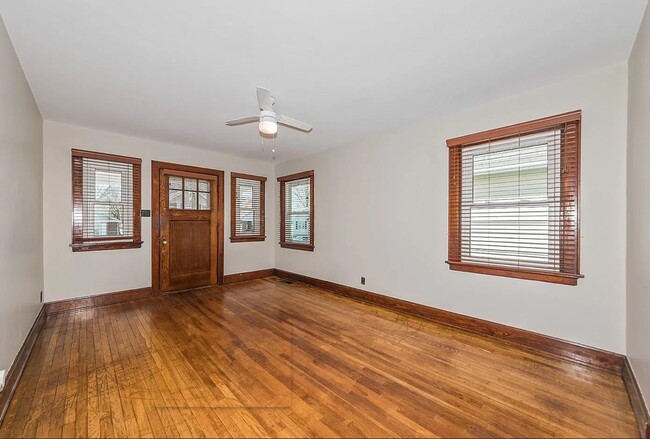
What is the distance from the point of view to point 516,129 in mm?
2854

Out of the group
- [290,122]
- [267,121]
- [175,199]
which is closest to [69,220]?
[175,199]

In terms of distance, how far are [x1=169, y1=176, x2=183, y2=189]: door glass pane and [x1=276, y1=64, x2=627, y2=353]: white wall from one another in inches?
84.9

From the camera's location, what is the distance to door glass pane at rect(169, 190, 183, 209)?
4789 mm

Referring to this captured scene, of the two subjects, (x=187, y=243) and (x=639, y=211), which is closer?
(x=639, y=211)

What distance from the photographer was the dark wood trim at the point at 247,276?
5.43 metres

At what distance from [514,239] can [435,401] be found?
189 cm

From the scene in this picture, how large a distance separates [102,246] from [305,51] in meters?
4.10

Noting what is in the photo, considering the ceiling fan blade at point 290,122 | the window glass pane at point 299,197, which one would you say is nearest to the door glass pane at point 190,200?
the window glass pane at point 299,197

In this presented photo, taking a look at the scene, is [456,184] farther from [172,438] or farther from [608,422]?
[172,438]

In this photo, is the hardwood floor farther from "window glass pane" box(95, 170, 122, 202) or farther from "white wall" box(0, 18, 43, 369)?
"window glass pane" box(95, 170, 122, 202)

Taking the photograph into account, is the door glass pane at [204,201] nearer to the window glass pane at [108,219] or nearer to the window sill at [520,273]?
the window glass pane at [108,219]

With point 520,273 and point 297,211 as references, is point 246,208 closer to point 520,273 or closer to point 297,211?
point 297,211

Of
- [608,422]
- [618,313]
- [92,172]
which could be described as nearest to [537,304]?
[618,313]

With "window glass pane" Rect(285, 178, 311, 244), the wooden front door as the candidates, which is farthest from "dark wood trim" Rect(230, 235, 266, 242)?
"window glass pane" Rect(285, 178, 311, 244)
